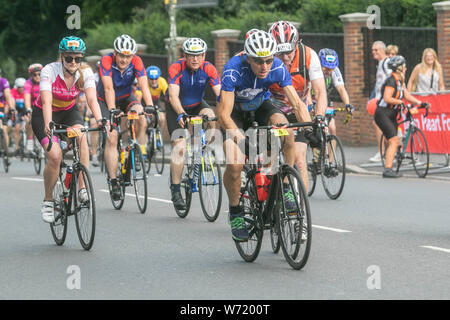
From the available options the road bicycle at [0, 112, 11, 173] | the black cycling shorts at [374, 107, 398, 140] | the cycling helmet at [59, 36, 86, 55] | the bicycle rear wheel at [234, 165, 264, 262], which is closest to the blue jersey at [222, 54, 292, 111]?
the bicycle rear wheel at [234, 165, 264, 262]

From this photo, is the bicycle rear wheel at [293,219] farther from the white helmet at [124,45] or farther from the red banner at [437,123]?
the red banner at [437,123]

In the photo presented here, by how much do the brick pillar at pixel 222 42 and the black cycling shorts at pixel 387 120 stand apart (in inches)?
458

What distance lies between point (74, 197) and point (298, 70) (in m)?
2.87

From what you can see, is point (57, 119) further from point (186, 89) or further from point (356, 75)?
point (356, 75)

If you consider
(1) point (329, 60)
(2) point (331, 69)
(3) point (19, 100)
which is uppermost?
(1) point (329, 60)

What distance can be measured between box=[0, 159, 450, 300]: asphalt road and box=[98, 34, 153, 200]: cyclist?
2.24 ft

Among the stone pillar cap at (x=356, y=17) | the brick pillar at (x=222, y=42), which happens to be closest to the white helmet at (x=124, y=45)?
the stone pillar cap at (x=356, y=17)

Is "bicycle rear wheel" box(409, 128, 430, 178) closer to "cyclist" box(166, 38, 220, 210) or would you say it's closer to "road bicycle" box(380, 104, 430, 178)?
"road bicycle" box(380, 104, 430, 178)

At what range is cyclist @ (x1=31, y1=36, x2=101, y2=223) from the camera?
966cm

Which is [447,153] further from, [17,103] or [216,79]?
[17,103]

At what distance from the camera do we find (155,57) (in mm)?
30328

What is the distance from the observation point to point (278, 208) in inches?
319

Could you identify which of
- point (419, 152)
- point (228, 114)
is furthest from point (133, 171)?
point (419, 152)

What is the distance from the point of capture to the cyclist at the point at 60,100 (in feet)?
31.7
